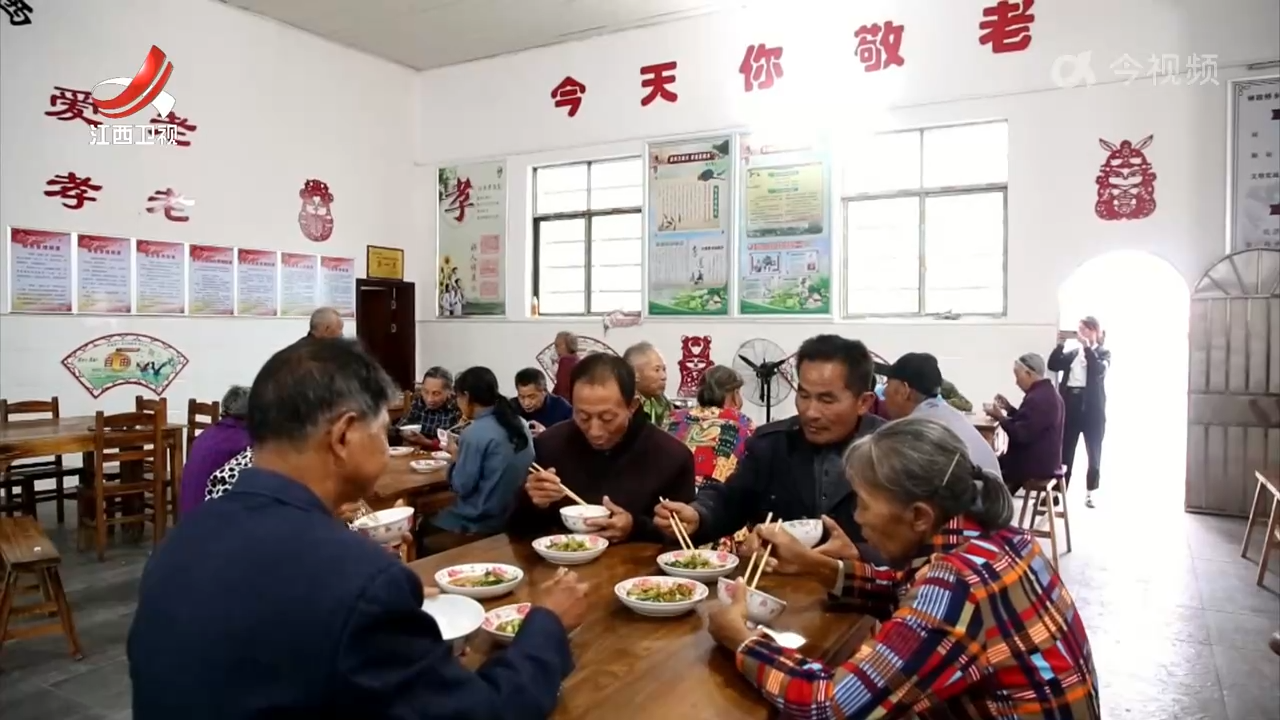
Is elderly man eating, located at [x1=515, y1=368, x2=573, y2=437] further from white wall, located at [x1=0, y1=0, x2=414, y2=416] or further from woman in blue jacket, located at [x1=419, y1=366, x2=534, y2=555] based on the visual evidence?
white wall, located at [x1=0, y1=0, x2=414, y2=416]

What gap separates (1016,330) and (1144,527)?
5.50 ft

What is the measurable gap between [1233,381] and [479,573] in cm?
581

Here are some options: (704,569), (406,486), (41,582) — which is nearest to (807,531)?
(704,569)

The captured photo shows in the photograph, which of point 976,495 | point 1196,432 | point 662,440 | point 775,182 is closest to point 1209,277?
point 1196,432

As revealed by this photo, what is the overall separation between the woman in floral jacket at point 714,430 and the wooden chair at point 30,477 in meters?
3.96

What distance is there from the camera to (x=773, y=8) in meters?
7.09

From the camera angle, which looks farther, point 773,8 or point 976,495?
point 773,8

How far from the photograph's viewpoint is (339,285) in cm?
833

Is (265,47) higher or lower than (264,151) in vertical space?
higher

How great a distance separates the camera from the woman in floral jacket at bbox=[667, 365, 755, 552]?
359cm

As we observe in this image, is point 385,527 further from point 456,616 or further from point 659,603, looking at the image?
point 659,603

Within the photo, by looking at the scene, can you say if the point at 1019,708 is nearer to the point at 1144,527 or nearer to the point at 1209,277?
the point at 1144,527

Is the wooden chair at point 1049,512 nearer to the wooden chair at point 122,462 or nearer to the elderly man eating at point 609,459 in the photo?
the elderly man eating at point 609,459

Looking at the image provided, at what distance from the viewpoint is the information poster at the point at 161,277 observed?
22.0 feet
